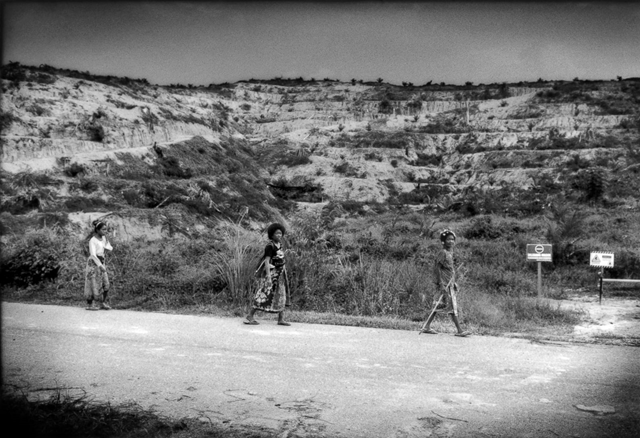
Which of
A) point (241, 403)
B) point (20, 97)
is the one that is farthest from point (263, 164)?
point (241, 403)

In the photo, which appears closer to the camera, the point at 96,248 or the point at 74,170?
the point at 96,248

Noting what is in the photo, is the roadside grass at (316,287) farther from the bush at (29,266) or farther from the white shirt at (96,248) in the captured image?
the white shirt at (96,248)

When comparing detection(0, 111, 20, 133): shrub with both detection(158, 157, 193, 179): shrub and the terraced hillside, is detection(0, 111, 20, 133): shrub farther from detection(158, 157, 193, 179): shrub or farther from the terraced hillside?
detection(158, 157, 193, 179): shrub

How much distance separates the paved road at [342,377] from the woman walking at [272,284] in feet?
1.75

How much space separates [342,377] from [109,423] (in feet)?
8.06

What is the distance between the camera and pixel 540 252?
11.6 metres

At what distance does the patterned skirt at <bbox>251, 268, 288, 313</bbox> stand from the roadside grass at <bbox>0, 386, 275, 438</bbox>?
4501 millimetres

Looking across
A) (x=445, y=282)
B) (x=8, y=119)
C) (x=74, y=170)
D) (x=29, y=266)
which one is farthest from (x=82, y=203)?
(x=445, y=282)

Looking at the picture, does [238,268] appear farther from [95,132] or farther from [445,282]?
[95,132]

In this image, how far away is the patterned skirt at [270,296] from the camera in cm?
955

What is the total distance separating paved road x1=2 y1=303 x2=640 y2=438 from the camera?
485cm

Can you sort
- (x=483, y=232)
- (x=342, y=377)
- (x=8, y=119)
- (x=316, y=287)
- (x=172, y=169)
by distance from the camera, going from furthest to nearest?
(x=172, y=169) → (x=8, y=119) → (x=483, y=232) → (x=316, y=287) → (x=342, y=377)

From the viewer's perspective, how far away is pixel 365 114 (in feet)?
→ 252

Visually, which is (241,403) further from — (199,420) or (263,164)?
(263,164)
